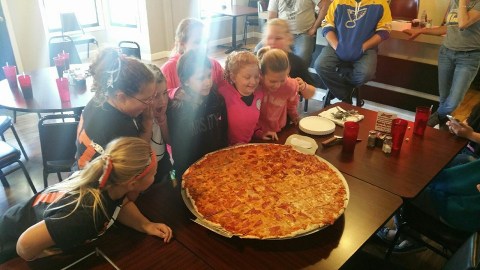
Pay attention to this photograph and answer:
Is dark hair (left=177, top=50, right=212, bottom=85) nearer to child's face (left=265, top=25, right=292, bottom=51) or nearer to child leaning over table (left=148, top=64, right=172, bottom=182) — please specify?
child leaning over table (left=148, top=64, right=172, bottom=182)

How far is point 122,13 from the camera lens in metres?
7.01

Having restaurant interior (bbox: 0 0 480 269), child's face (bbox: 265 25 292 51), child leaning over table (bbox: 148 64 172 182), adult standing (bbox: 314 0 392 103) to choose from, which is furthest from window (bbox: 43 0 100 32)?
child leaning over table (bbox: 148 64 172 182)

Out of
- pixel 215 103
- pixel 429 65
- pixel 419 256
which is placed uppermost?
pixel 215 103

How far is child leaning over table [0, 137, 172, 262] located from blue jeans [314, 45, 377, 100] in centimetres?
279

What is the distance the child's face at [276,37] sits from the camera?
260cm

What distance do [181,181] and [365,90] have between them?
3.67 m

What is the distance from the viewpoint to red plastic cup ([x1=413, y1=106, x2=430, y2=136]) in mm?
1933

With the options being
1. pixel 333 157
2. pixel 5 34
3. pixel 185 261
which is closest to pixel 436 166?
pixel 333 157

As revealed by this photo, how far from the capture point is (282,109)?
84.4 inches

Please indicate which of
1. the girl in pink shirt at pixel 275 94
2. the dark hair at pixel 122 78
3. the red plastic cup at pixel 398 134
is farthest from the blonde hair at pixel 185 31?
the red plastic cup at pixel 398 134

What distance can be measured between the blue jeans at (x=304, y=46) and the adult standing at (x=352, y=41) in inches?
11.5

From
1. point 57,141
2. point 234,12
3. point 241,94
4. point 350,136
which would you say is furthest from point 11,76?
point 234,12

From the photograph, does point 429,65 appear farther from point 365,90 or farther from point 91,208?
point 91,208

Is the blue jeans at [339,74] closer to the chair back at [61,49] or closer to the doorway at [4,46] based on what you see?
the chair back at [61,49]
